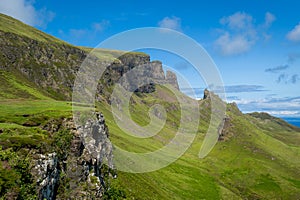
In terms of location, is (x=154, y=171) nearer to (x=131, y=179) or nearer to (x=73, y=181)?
(x=131, y=179)

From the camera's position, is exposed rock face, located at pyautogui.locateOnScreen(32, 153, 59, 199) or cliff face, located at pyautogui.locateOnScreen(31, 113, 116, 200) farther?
cliff face, located at pyautogui.locateOnScreen(31, 113, 116, 200)

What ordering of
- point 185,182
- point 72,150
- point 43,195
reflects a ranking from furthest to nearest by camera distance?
point 185,182 < point 72,150 < point 43,195

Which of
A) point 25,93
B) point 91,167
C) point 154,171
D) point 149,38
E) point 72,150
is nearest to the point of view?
point 149,38

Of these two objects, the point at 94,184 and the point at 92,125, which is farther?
the point at 92,125

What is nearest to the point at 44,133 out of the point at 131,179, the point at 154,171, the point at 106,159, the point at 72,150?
the point at 72,150

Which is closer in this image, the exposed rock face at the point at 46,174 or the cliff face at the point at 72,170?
the exposed rock face at the point at 46,174

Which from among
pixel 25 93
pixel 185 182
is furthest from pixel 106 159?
pixel 185 182

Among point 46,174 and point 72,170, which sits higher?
point 46,174

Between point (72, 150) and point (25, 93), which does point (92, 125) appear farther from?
point (25, 93)

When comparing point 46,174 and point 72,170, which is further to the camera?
point 72,170

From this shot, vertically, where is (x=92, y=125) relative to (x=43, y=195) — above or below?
above

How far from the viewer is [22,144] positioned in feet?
124

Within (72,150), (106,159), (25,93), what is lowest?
(106,159)

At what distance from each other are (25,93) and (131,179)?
6885cm
